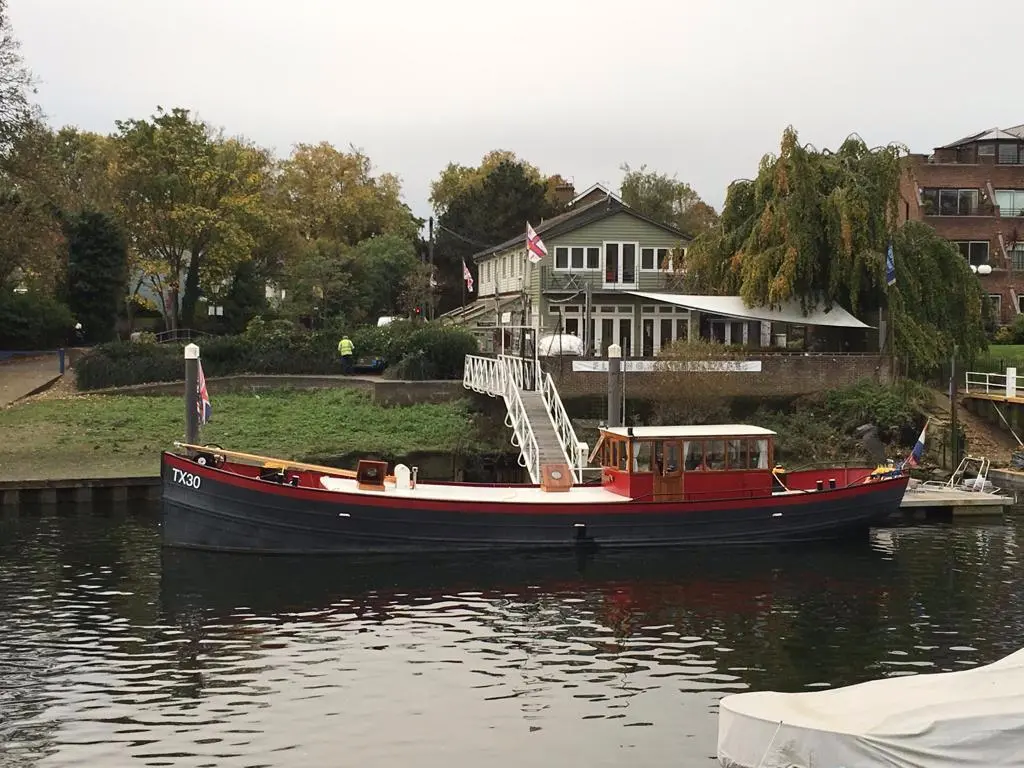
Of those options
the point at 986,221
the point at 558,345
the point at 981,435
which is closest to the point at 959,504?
A: the point at 981,435

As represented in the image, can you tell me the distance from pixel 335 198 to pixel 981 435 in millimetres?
48292

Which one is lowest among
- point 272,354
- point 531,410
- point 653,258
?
point 531,410

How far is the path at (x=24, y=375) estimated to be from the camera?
45194mm

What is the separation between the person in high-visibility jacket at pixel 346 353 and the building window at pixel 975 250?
33.4m

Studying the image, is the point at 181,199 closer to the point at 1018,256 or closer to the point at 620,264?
the point at 620,264

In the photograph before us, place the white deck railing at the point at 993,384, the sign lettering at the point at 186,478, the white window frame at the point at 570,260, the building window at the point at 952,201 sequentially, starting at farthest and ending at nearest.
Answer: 1. the building window at the point at 952,201
2. the white window frame at the point at 570,260
3. the white deck railing at the point at 993,384
4. the sign lettering at the point at 186,478

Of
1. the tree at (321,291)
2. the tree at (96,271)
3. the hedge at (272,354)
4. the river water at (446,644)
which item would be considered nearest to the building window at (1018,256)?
the hedge at (272,354)

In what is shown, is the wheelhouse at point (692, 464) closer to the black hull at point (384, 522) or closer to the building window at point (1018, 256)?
the black hull at point (384, 522)

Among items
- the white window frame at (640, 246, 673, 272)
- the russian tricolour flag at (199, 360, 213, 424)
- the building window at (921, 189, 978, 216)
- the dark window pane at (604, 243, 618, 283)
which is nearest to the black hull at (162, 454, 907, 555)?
the russian tricolour flag at (199, 360, 213, 424)

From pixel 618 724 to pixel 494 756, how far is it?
2027 mm

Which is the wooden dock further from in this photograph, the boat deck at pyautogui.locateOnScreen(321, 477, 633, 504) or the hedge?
the hedge

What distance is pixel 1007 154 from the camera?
199ft

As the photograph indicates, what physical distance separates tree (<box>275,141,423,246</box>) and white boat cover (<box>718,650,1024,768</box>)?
65.0 metres

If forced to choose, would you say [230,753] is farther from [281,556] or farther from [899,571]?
[899,571]
